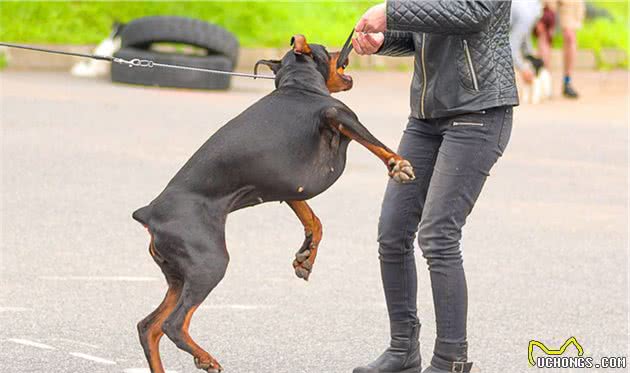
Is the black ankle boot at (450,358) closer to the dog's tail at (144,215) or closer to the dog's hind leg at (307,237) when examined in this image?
the dog's hind leg at (307,237)

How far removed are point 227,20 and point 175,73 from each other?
4.69 metres

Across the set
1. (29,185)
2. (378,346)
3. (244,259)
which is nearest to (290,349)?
(378,346)

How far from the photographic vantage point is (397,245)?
5.90 m

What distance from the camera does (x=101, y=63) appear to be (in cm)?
2086

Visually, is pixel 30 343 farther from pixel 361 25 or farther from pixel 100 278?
pixel 361 25

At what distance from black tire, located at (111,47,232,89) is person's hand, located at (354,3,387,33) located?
44.0ft

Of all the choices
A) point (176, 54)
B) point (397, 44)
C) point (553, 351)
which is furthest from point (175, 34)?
point (397, 44)

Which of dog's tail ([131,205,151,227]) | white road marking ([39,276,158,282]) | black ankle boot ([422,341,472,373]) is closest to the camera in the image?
dog's tail ([131,205,151,227])

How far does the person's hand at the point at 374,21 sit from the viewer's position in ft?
17.5

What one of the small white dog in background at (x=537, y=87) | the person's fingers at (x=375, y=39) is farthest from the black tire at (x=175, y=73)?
the person's fingers at (x=375, y=39)

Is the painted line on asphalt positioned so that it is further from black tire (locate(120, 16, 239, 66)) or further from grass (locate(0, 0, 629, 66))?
grass (locate(0, 0, 629, 66))

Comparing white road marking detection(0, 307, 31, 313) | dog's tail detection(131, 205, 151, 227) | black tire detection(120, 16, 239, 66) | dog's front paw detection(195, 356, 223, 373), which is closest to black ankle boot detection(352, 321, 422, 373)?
dog's front paw detection(195, 356, 223, 373)

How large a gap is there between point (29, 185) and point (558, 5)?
10.8 metres

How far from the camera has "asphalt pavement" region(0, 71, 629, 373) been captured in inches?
263
